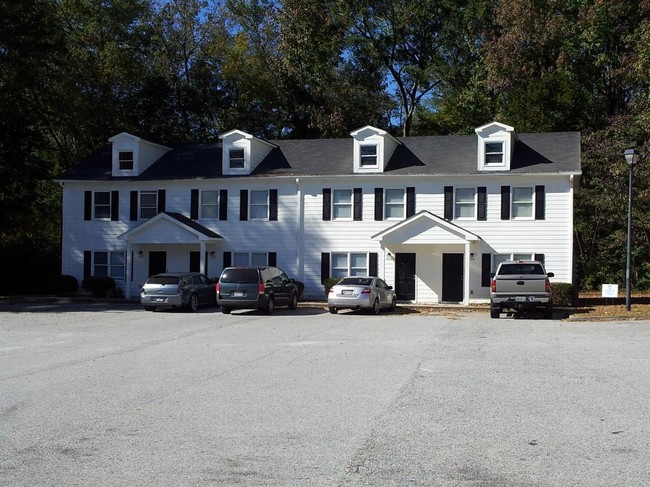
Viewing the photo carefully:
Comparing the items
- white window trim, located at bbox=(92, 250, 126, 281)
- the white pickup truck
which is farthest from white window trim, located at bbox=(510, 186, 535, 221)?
white window trim, located at bbox=(92, 250, 126, 281)

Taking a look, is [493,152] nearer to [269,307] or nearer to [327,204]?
[327,204]

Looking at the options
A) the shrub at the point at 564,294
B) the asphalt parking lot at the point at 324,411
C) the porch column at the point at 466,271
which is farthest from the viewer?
the porch column at the point at 466,271

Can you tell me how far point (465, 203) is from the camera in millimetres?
31344

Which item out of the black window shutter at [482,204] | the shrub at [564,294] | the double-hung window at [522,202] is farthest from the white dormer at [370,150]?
the shrub at [564,294]

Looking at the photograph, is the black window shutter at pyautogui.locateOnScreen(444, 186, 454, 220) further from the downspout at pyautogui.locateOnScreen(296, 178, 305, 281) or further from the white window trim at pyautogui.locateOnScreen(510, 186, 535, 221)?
the downspout at pyautogui.locateOnScreen(296, 178, 305, 281)

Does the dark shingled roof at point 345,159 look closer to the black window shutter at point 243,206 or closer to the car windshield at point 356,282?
the black window shutter at point 243,206

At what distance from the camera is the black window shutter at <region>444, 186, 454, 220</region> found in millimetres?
31344

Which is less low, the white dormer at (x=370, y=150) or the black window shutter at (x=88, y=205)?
the white dormer at (x=370, y=150)

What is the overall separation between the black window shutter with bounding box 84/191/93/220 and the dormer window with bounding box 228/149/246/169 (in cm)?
734

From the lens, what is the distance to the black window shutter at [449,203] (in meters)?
31.3

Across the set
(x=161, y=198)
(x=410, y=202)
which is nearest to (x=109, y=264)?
(x=161, y=198)

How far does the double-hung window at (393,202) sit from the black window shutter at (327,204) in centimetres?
249

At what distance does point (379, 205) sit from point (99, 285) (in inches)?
537

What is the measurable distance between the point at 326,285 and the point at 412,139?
28.4 feet
